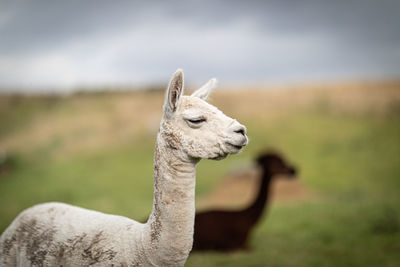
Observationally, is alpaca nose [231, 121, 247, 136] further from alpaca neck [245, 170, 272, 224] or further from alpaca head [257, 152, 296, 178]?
alpaca head [257, 152, 296, 178]

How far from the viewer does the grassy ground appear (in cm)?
898

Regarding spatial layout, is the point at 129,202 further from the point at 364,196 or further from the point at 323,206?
the point at 364,196

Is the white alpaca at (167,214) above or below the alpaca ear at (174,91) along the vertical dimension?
below

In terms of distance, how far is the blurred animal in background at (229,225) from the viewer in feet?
26.5

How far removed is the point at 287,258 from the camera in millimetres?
7754

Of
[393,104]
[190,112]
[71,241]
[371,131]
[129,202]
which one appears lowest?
[129,202]

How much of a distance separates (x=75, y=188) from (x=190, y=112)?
16.2m

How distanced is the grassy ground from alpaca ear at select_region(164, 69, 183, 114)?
4.97m

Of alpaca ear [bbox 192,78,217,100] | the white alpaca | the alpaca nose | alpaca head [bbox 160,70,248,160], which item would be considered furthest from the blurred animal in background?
the alpaca nose

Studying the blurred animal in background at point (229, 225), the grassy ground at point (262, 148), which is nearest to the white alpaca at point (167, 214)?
the grassy ground at point (262, 148)

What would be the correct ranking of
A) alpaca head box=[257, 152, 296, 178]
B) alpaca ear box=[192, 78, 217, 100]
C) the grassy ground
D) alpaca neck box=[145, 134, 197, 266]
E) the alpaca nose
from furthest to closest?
the grassy ground
alpaca head box=[257, 152, 296, 178]
alpaca ear box=[192, 78, 217, 100]
alpaca neck box=[145, 134, 197, 266]
the alpaca nose

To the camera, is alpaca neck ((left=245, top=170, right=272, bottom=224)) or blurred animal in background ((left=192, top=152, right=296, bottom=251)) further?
alpaca neck ((left=245, top=170, right=272, bottom=224))

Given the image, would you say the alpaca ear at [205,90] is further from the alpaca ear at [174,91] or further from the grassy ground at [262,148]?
the grassy ground at [262,148]

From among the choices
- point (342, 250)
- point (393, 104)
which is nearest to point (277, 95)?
point (393, 104)
